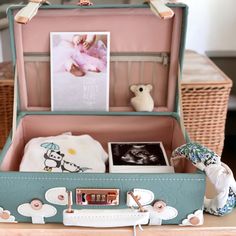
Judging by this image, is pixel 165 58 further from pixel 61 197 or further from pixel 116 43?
pixel 61 197

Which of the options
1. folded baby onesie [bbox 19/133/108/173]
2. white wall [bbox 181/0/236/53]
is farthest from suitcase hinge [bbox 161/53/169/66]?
white wall [bbox 181/0/236/53]

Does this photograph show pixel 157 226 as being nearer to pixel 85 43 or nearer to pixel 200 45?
pixel 85 43

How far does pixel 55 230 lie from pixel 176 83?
0.51 meters

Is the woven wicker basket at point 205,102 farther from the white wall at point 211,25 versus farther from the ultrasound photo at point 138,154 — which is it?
the white wall at point 211,25

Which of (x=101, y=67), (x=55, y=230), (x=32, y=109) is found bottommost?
(x=55, y=230)

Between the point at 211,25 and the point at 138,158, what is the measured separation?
1.00 meters

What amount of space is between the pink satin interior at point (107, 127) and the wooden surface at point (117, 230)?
286 millimetres

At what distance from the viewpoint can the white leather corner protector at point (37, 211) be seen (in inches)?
29.3

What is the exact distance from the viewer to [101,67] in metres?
1.03

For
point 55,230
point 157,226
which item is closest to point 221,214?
point 157,226

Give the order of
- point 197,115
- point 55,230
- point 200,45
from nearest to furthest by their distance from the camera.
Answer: point 55,230 < point 197,115 < point 200,45

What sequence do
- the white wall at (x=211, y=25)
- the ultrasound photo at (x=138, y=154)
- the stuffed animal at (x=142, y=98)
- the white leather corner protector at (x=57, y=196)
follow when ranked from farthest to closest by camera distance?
1. the white wall at (x=211, y=25)
2. the stuffed animal at (x=142, y=98)
3. the ultrasound photo at (x=138, y=154)
4. the white leather corner protector at (x=57, y=196)

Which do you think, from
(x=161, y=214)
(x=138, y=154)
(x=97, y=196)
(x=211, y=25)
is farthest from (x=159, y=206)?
(x=211, y=25)

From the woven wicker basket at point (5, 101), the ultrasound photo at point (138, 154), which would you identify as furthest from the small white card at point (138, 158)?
the woven wicker basket at point (5, 101)
